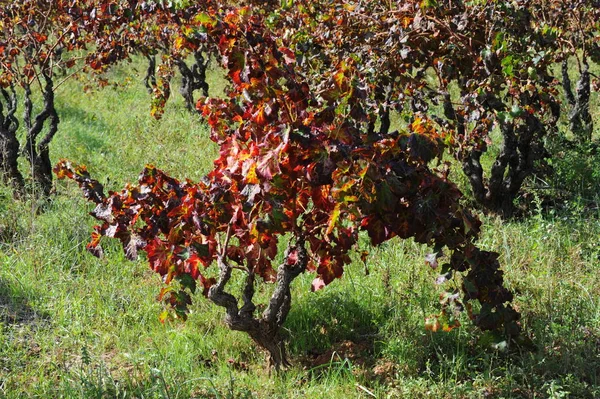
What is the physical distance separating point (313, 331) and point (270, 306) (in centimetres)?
49

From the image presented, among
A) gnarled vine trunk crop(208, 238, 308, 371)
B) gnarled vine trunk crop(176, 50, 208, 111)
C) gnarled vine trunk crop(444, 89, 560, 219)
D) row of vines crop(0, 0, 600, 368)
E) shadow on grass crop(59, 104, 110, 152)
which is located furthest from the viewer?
gnarled vine trunk crop(176, 50, 208, 111)

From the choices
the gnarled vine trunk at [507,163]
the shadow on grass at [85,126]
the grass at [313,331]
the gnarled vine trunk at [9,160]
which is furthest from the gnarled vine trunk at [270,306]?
the shadow on grass at [85,126]

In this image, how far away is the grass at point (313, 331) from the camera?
331 cm

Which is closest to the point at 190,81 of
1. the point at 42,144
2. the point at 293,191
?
the point at 42,144

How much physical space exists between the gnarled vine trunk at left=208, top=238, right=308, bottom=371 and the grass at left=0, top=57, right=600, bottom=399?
15 centimetres

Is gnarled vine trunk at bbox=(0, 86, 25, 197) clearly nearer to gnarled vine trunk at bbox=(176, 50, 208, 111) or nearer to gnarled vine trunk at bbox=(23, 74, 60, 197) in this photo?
gnarled vine trunk at bbox=(23, 74, 60, 197)

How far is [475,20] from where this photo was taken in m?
4.81

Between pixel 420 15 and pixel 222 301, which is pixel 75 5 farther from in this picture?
pixel 222 301

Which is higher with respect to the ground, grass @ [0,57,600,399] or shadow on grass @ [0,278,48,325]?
grass @ [0,57,600,399]

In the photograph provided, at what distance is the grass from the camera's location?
130 inches

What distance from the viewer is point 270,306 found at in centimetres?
346

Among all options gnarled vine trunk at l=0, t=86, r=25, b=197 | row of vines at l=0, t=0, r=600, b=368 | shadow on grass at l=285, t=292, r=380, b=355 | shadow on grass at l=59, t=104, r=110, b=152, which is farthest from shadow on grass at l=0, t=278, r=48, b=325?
shadow on grass at l=59, t=104, r=110, b=152

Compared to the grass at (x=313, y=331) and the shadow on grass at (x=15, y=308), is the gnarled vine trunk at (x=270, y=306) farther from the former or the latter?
the shadow on grass at (x=15, y=308)

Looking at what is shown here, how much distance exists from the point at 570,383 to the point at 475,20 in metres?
2.56
